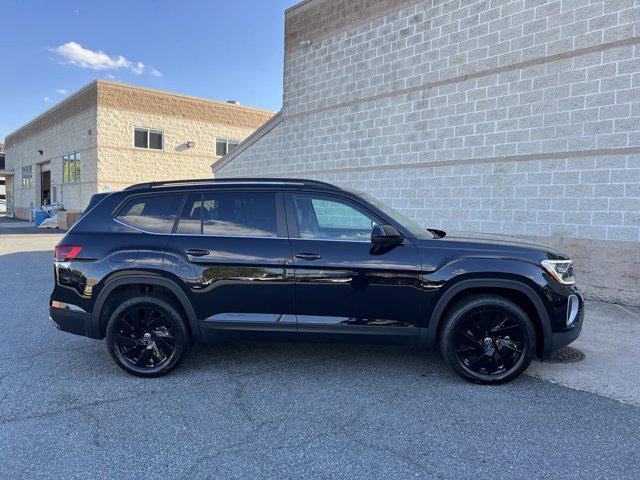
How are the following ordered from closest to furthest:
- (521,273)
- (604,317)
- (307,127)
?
(521,273)
(604,317)
(307,127)

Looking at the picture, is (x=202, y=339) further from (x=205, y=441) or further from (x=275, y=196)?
(x=275, y=196)

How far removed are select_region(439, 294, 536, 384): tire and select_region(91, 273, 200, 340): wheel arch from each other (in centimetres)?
226

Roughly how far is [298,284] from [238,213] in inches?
34.9

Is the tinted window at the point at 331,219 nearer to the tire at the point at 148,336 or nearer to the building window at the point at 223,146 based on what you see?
the tire at the point at 148,336

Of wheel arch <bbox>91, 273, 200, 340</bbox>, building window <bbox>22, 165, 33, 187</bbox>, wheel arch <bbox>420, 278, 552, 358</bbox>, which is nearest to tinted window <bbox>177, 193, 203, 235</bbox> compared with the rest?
wheel arch <bbox>91, 273, 200, 340</bbox>

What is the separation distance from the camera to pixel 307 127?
12.2 meters

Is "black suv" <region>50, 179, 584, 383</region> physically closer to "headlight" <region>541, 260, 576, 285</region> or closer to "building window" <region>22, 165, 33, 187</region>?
"headlight" <region>541, 260, 576, 285</region>

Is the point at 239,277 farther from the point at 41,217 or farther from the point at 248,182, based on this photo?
the point at 41,217

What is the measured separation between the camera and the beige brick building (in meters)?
21.0

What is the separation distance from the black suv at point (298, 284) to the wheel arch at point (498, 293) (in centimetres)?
1

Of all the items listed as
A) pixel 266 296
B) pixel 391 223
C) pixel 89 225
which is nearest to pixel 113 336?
pixel 89 225

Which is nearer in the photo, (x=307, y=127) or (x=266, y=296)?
(x=266, y=296)

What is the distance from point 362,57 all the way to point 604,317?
7.75 m

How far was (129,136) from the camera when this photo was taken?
21625mm
